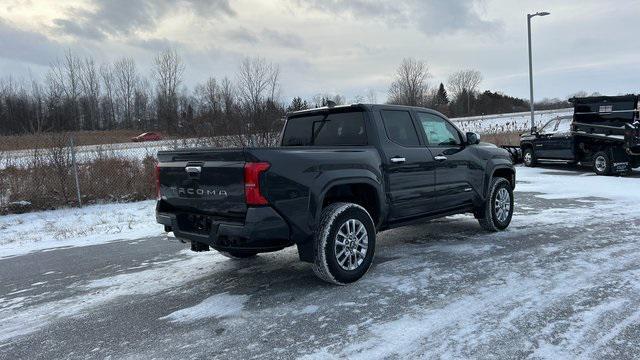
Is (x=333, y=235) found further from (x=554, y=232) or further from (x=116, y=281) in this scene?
(x=554, y=232)

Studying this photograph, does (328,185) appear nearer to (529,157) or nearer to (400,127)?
(400,127)

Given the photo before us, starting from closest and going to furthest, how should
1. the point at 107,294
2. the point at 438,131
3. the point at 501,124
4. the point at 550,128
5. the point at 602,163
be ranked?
1. the point at 107,294
2. the point at 438,131
3. the point at 602,163
4. the point at 550,128
5. the point at 501,124

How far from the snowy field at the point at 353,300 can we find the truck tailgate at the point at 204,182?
3.02ft

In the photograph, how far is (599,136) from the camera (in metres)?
14.9

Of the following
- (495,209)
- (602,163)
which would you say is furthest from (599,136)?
(495,209)

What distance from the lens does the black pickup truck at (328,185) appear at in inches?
170

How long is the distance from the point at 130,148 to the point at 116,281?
9.29 m

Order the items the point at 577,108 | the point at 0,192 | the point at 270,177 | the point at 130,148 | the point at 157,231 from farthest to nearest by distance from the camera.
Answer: the point at 577,108 < the point at 130,148 < the point at 0,192 < the point at 157,231 < the point at 270,177

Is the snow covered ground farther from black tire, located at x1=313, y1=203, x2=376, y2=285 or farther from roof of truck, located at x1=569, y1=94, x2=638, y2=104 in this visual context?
black tire, located at x1=313, y1=203, x2=376, y2=285

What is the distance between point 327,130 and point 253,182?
1.88 metres

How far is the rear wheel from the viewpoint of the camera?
59.2ft

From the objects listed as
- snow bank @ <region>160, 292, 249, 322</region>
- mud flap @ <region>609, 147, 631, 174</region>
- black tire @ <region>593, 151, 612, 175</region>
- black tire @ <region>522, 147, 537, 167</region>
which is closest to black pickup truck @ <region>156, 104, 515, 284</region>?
snow bank @ <region>160, 292, 249, 322</region>

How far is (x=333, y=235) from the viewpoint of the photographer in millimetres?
4754

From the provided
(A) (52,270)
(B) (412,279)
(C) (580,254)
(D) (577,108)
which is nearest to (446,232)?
(C) (580,254)
